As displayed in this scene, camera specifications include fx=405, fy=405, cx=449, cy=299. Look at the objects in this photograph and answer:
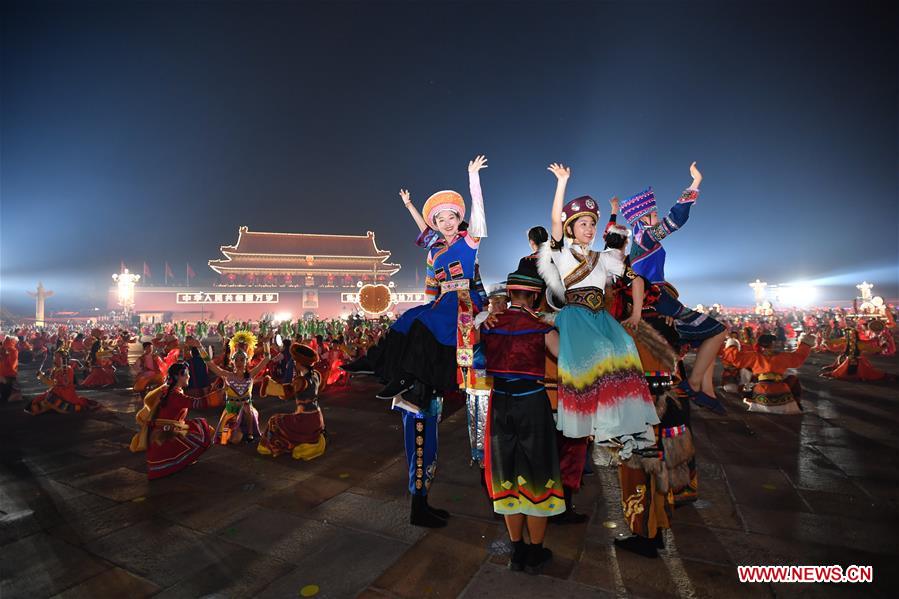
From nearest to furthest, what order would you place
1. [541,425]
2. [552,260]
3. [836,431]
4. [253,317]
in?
[541,425] < [552,260] < [836,431] < [253,317]

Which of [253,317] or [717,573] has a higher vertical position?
[253,317]

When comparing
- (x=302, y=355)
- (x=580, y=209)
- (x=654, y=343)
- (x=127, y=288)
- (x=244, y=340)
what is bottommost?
(x=302, y=355)

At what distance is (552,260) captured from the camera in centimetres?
269

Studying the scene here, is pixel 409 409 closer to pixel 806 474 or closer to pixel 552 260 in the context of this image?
pixel 552 260

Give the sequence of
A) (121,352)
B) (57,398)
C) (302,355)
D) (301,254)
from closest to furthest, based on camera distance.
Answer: (302,355) < (57,398) < (121,352) < (301,254)

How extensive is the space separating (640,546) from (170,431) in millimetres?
4797

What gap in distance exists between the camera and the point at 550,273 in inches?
105

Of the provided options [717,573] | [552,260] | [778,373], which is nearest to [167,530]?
[552,260]

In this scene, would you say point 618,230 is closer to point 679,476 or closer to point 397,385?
point 679,476

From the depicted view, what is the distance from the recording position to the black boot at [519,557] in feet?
8.46

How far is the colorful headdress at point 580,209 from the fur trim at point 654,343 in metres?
0.79

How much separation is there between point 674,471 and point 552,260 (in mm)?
1944

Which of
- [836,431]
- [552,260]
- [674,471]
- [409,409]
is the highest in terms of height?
[552,260]

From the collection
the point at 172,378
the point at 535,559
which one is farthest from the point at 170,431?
the point at 535,559
